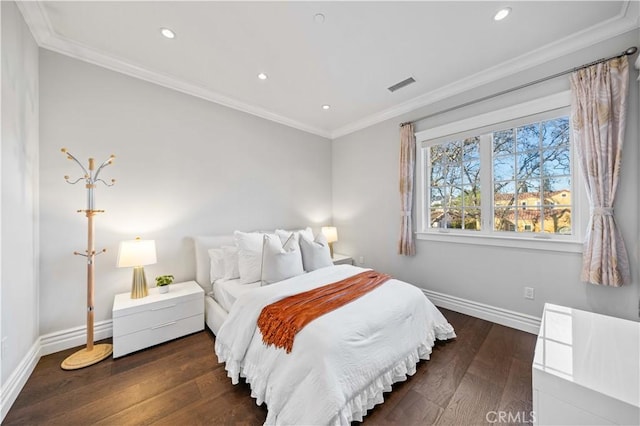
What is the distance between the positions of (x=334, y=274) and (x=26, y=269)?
250 centimetres

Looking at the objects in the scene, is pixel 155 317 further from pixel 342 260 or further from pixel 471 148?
pixel 471 148

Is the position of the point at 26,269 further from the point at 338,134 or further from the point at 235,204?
the point at 338,134

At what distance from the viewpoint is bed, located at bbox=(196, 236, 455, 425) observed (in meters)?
1.28

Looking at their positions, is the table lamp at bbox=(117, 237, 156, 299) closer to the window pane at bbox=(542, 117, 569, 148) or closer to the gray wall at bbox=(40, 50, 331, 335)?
the gray wall at bbox=(40, 50, 331, 335)

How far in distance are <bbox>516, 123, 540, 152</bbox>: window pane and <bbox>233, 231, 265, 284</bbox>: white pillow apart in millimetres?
3083

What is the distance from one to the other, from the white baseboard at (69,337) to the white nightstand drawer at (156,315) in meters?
0.52

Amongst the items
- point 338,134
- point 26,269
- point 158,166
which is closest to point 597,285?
point 338,134

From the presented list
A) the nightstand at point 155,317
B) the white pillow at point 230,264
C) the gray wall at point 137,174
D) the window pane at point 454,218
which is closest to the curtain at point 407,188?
the window pane at point 454,218

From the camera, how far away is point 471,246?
2.80m

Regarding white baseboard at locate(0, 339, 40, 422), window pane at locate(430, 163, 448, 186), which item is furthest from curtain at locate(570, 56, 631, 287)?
white baseboard at locate(0, 339, 40, 422)

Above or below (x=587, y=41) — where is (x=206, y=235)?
below

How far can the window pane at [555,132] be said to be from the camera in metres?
2.29

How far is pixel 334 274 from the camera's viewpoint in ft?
7.79

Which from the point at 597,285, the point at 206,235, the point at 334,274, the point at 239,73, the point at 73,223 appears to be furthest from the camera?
the point at 206,235
